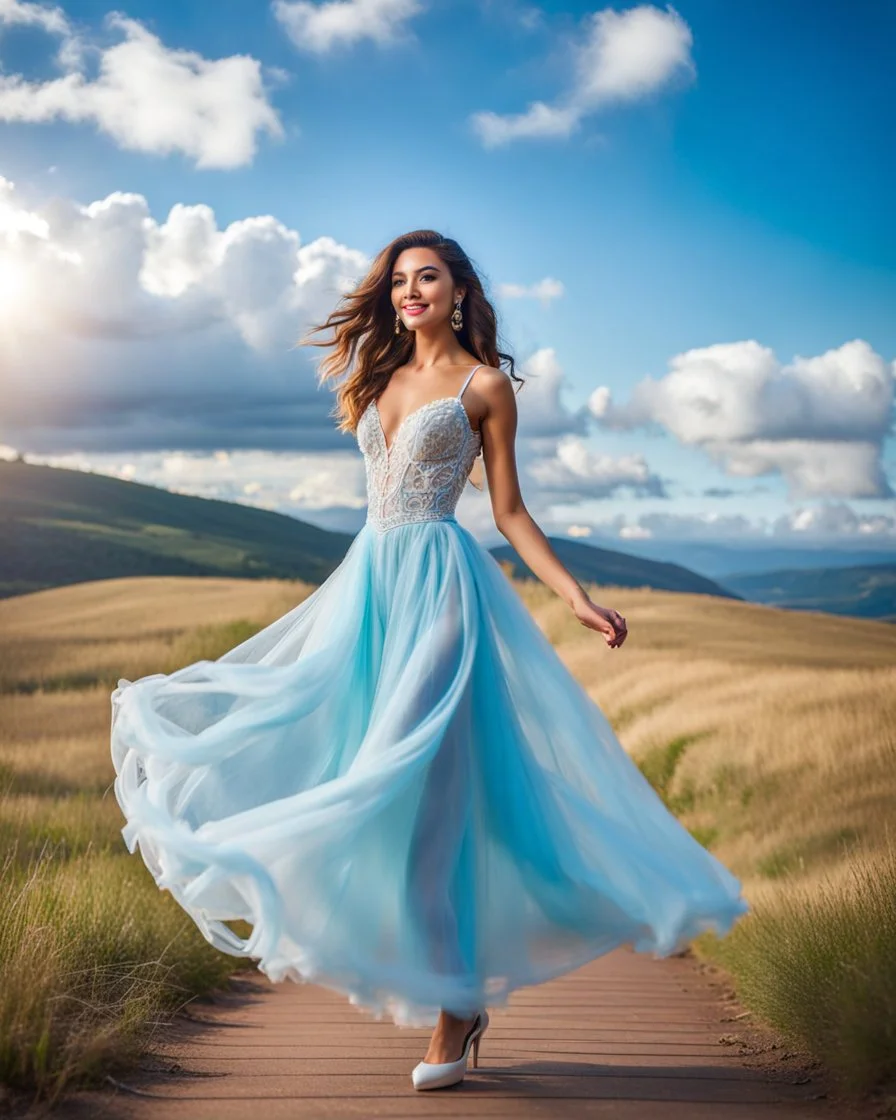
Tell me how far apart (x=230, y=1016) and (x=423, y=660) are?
2.18 m

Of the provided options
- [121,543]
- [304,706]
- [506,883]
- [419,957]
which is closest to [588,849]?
[506,883]

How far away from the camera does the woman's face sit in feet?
14.0

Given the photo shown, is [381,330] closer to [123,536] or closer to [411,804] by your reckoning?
[411,804]

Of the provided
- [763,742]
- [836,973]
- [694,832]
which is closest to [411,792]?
[836,973]

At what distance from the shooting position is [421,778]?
3529mm

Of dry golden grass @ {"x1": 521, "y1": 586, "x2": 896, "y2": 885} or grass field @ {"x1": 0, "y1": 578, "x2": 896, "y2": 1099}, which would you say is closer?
grass field @ {"x1": 0, "y1": 578, "x2": 896, "y2": 1099}

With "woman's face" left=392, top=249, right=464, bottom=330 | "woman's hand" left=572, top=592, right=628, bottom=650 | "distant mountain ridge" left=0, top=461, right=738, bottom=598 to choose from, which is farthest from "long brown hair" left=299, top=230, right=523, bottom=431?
"distant mountain ridge" left=0, top=461, right=738, bottom=598

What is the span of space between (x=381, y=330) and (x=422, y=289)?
34cm

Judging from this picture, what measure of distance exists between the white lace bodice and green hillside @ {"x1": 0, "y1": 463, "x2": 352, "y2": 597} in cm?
4190

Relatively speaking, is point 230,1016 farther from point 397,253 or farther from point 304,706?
point 397,253

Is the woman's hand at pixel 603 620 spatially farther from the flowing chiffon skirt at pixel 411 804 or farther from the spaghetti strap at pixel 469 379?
the spaghetti strap at pixel 469 379

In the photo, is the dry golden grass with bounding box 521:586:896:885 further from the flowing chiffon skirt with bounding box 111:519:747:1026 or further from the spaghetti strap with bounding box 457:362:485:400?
the spaghetti strap with bounding box 457:362:485:400

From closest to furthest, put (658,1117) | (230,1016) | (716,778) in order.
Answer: (658,1117), (230,1016), (716,778)

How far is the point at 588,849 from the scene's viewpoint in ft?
12.0
